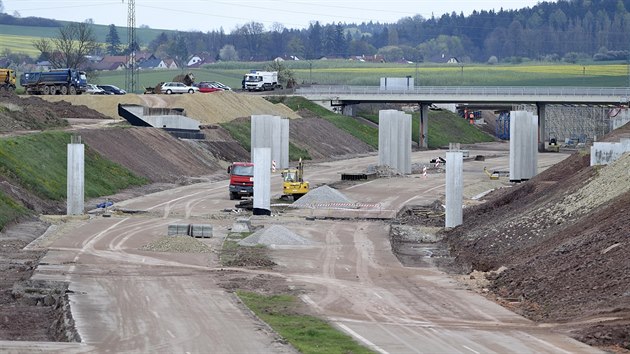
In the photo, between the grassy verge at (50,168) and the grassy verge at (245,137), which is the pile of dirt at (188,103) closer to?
the grassy verge at (245,137)

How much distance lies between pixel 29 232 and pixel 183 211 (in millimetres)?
12896

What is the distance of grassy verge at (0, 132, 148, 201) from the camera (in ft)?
219

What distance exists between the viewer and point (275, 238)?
53562 millimetres

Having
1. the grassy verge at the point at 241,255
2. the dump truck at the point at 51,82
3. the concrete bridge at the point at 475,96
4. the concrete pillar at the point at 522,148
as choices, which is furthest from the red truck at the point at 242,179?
the concrete bridge at the point at 475,96

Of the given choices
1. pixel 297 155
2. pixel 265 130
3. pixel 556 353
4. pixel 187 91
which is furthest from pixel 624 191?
pixel 187 91

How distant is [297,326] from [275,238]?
Result: 18.8 m

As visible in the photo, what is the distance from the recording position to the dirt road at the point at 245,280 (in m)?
32.4

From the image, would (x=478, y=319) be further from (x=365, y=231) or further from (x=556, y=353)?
(x=365, y=231)

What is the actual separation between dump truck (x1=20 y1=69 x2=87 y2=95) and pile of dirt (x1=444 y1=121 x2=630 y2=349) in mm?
60873

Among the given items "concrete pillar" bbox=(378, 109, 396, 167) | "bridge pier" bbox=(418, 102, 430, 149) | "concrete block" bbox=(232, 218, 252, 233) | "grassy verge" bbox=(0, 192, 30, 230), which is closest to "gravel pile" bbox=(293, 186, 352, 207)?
"concrete block" bbox=(232, 218, 252, 233)

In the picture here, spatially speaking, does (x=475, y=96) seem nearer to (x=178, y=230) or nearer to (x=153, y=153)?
(x=153, y=153)

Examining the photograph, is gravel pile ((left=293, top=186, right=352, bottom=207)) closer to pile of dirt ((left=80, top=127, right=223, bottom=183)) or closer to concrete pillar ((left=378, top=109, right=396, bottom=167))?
pile of dirt ((left=80, top=127, right=223, bottom=183))

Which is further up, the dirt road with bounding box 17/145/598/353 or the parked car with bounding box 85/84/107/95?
the parked car with bounding box 85/84/107/95

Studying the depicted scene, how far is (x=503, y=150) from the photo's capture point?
135750mm
